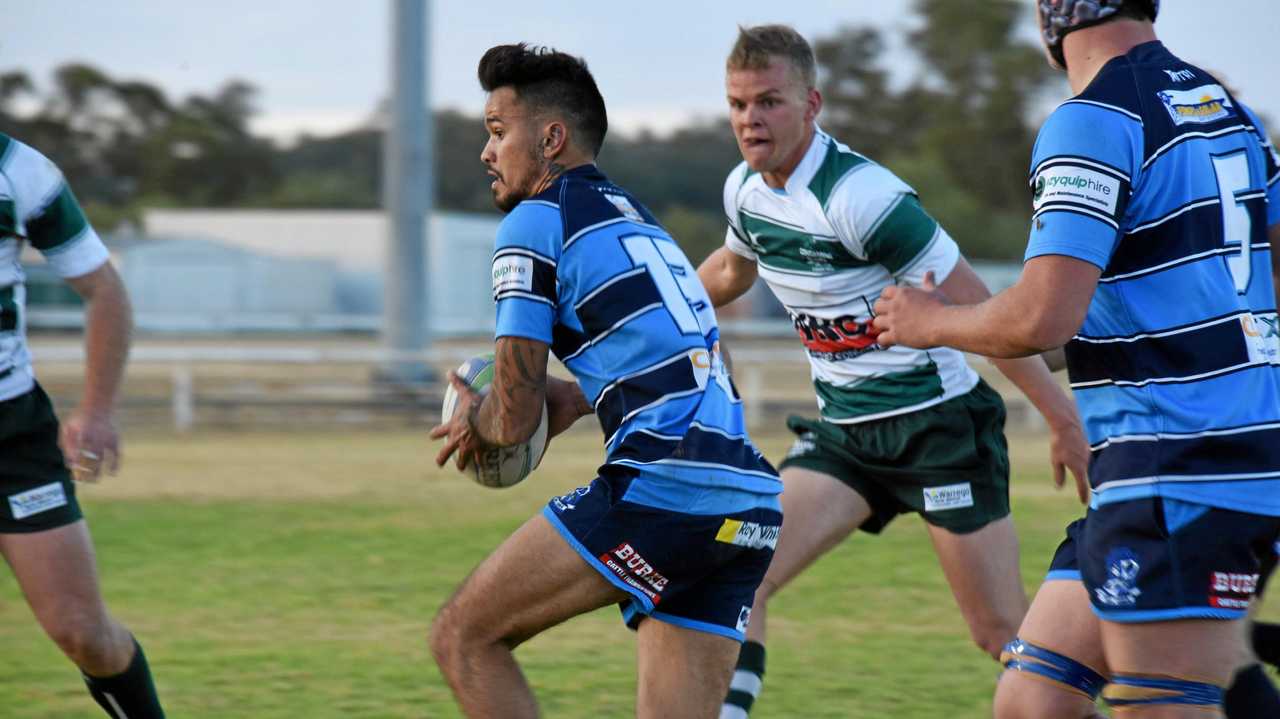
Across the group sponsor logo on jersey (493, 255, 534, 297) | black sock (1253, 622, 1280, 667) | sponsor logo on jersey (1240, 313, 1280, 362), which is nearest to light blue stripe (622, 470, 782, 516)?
sponsor logo on jersey (493, 255, 534, 297)

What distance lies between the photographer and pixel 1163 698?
3406mm

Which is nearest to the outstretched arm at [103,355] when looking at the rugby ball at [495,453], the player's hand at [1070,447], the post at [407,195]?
the rugby ball at [495,453]

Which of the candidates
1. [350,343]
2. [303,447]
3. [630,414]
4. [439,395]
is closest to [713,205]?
[350,343]

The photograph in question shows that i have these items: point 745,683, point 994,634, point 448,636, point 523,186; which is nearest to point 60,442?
point 448,636

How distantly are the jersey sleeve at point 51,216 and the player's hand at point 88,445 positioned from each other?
517mm

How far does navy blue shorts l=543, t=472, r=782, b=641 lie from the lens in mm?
4016

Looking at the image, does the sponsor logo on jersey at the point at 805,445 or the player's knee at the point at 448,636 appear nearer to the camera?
the player's knee at the point at 448,636

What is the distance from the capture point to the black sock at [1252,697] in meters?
4.50

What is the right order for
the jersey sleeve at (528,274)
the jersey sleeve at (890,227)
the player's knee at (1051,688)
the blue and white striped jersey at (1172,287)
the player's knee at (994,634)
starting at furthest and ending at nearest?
the player's knee at (994,634) → the jersey sleeve at (890,227) → the jersey sleeve at (528,274) → the player's knee at (1051,688) → the blue and white striped jersey at (1172,287)

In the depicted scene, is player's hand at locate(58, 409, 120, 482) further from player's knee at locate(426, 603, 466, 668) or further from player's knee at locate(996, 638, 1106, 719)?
player's knee at locate(996, 638, 1106, 719)

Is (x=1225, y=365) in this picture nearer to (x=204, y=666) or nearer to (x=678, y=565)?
(x=678, y=565)

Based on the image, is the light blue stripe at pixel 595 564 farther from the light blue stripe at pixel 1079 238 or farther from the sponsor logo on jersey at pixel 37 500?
the sponsor logo on jersey at pixel 37 500

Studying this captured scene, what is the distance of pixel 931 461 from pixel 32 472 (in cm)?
320

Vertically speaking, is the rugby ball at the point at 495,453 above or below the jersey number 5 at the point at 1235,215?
below
